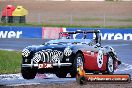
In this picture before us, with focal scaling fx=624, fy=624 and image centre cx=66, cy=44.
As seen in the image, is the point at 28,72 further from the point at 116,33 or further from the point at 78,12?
the point at 78,12

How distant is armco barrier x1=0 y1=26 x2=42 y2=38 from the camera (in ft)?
137

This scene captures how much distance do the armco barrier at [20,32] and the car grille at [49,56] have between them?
26.2 meters

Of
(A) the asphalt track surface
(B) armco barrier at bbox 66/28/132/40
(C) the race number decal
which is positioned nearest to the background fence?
(B) armco barrier at bbox 66/28/132/40

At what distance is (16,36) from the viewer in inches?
1677

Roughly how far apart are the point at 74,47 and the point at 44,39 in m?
25.5

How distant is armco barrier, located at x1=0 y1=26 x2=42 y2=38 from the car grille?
2619 centimetres

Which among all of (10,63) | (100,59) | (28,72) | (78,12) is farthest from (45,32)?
(28,72)

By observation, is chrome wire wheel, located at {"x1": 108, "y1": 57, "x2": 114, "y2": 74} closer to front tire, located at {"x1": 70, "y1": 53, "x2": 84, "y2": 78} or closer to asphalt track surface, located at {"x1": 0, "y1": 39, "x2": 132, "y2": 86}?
asphalt track surface, located at {"x1": 0, "y1": 39, "x2": 132, "y2": 86}

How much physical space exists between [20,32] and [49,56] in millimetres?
27076

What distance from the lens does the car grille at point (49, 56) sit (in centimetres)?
1530

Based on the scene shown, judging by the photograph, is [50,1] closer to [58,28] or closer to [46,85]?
[58,28]

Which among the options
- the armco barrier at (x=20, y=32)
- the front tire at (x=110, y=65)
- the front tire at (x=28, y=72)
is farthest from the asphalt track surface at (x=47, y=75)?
the front tire at (x=110, y=65)

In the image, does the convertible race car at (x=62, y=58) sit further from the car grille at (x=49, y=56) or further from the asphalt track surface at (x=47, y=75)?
the asphalt track surface at (x=47, y=75)

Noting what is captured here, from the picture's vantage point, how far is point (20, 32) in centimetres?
4222
